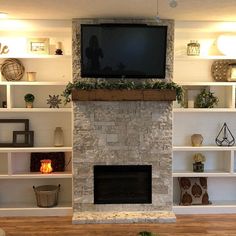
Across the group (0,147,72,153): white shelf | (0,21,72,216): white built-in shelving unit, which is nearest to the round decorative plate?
(0,21,72,216): white built-in shelving unit

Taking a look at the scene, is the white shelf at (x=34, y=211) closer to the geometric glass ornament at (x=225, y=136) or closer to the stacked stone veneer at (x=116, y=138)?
the stacked stone veneer at (x=116, y=138)

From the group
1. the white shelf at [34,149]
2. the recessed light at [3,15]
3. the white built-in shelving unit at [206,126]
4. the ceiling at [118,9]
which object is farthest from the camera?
the white built-in shelving unit at [206,126]

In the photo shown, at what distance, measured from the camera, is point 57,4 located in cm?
390

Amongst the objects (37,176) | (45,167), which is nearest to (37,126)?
(45,167)

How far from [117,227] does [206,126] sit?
1.86 metres

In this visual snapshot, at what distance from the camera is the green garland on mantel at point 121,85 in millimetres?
4605

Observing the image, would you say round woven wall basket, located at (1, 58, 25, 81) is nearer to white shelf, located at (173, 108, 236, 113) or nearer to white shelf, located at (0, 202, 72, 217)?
white shelf, located at (0, 202, 72, 217)

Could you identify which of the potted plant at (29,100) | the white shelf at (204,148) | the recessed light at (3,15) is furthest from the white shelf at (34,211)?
the recessed light at (3,15)

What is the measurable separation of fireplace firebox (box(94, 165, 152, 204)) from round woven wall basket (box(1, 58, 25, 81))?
1661 millimetres

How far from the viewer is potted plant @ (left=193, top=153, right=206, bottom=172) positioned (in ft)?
16.7

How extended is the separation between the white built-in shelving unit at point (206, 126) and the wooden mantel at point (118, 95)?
568mm

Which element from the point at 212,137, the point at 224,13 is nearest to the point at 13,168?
the point at 212,137

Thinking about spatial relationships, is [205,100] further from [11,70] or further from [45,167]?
[11,70]

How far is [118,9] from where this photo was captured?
13.8 feet
